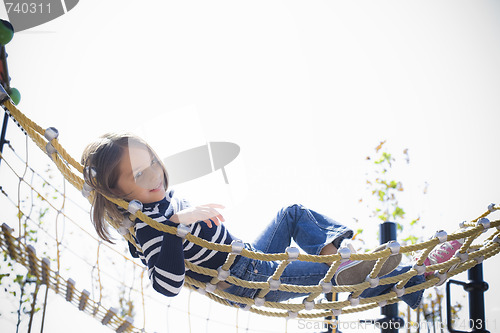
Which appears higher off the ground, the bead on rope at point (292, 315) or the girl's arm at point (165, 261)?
the girl's arm at point (165, 261)

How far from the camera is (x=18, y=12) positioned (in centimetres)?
191

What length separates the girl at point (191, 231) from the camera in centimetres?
124

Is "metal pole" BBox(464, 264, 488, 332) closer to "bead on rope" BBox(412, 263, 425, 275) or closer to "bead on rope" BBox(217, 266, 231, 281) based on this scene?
"bead on rope" BBox(412, 263, 425, 275)

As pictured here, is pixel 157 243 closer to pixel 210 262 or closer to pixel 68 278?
pixel 210 262

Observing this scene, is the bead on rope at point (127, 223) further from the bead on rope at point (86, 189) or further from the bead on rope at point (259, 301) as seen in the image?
the bead on rope at point (259, 301)

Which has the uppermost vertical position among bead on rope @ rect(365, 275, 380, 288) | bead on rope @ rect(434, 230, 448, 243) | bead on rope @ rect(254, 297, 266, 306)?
bead on rope @ rect(434, 230, 448, 243)

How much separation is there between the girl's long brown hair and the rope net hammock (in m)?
0.03

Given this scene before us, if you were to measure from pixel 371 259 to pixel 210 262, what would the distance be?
52 cm

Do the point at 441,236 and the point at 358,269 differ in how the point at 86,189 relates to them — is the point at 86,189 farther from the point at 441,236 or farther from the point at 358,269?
the point at 441,236

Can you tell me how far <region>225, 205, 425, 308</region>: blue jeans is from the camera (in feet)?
4.83

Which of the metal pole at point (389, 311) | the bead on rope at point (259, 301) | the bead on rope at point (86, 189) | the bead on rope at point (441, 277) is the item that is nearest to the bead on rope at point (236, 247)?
the bead on rope at point (259, 301)

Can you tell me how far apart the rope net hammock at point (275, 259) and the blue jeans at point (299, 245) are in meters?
0.04

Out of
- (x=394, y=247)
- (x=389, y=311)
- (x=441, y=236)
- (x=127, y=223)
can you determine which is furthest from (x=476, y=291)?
(x=127, y=223)

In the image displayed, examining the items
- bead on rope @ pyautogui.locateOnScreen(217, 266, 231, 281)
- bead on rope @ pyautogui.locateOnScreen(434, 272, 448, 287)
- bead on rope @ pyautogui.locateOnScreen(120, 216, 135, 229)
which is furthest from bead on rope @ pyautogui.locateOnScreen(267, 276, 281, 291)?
bead on rope @ pyautogui.locateOnScreen(434, 272, 448, 287)
